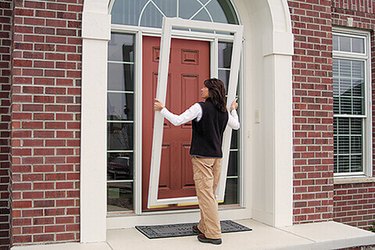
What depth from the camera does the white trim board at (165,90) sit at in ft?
15.7

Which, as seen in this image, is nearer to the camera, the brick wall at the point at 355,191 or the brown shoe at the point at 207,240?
the brown shoe at the point at 207,240

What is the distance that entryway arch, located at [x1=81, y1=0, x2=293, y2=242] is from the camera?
4.46 metres

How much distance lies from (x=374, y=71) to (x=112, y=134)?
4.30 meters

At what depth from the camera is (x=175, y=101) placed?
5.32m

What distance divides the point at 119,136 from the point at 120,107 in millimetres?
329

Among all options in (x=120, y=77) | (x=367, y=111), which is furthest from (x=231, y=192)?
(x=367, y=111)

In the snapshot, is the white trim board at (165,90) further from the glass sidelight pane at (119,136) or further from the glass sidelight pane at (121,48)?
the glass sidelight pane at (121,48)

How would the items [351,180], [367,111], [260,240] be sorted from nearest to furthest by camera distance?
1. [260,240]
2. [351,180]
3. [367,111]

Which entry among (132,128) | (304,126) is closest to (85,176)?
(132,128)

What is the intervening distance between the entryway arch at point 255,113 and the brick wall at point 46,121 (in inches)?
4.2

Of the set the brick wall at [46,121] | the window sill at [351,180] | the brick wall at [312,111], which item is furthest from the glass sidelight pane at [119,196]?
the window sill at [351,180]

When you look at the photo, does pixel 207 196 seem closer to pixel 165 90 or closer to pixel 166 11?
A: pixel 165 90

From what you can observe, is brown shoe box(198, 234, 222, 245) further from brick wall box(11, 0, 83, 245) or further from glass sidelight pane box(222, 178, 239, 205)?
brick wall box(11, 0, 83, 245)

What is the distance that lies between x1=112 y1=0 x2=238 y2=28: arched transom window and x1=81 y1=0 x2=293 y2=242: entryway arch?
0.20 meters
